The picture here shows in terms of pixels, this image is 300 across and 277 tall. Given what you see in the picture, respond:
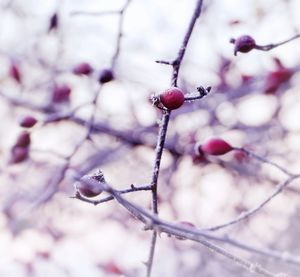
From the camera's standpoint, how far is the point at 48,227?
4.43 meters

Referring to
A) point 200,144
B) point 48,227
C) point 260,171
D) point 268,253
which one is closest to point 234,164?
point 260,171

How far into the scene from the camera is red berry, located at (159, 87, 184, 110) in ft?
3.42

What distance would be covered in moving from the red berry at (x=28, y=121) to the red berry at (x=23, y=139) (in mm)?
98

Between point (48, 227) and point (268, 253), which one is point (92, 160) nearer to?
point (48, 227)

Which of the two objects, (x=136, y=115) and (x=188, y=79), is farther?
(x=188, y=79)

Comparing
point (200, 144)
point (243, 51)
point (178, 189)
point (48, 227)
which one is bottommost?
point (48, 227)

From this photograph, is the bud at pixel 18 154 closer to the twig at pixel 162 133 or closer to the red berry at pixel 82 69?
the red berry at pixel 82 69

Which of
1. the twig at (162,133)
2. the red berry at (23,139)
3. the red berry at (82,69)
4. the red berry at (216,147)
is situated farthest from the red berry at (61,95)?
the twig at (162,133)

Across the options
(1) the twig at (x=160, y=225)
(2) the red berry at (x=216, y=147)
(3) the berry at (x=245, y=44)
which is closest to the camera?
(1) the twig at (x=160, y=225)

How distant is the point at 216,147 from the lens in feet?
5.47

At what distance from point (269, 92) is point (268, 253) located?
81.5 inches

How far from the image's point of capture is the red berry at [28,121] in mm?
2066

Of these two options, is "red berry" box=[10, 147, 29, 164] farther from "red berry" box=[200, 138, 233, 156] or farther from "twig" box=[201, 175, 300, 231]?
"twig" box=[201, 175, 300, 231]

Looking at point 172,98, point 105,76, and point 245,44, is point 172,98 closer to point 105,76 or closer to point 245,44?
point 245,44
